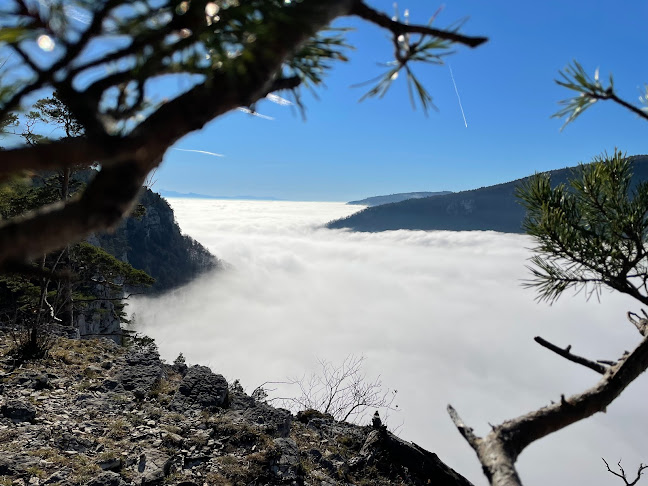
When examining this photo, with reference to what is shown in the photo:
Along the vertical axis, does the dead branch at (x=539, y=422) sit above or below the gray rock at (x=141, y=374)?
above

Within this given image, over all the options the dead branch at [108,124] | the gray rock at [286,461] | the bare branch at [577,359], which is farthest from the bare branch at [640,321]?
the gray rock at [286,461]

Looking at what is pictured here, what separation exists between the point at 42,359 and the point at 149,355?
251cm

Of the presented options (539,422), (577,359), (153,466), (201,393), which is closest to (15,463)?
(153,466)

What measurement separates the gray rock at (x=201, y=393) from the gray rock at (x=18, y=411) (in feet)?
7.85

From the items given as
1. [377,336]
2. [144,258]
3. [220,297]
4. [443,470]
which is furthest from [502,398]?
[443,470]

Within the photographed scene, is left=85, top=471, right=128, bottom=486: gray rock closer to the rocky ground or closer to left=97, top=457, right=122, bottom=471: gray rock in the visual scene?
the rocky ground

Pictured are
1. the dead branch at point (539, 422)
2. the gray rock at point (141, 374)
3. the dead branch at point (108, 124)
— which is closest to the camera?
the dead branch at point (108, 124)

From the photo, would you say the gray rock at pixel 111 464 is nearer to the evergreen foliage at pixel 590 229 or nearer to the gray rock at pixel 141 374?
the gray rock at pixel 141 374

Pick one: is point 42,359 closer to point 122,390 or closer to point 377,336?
point 122,390

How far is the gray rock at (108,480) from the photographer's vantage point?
4.99 meters

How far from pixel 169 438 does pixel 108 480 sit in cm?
133

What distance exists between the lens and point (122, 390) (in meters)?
8.19

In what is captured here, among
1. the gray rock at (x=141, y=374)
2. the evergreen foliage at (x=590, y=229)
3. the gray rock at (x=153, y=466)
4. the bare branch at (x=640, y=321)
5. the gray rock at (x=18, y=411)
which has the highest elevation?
the evergreen foliage at (x=590, y=229)

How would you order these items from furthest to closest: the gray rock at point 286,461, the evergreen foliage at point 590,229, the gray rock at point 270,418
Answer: the gray rock at point 270,418 < the gray rock at point 286,461 < the evergreen foliage at point 590,229
